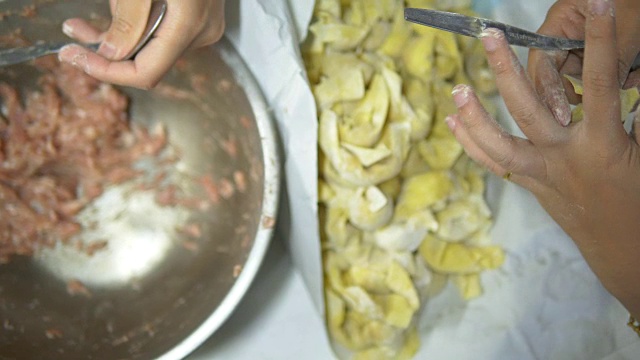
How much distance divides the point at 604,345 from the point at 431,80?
44cm

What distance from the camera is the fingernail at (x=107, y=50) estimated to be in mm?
604

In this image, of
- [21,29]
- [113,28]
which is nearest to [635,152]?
[113,28]

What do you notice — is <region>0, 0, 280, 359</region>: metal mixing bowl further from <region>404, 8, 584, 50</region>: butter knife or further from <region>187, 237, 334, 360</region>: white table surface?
<region>404, 8, 584, 50</region>: butter knife

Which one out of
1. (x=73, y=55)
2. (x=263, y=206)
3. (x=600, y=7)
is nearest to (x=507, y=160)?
(x=600, y=7)

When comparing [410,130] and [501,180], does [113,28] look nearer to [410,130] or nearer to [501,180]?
[410,130]

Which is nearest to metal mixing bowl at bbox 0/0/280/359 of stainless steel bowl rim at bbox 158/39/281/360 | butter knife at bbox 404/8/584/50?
stainless steel bowl rim at bbox 158/39/281/360

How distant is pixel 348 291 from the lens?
2.65 ft

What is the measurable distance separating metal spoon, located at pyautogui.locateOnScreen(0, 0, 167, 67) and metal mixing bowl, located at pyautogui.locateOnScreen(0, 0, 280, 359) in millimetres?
72

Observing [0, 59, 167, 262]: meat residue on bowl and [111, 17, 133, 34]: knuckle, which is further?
[0, 59, 167, 262]: meat residue on bowl

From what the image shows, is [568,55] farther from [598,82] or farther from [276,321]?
[276,321]

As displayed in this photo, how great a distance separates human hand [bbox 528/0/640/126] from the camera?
1.92 ft

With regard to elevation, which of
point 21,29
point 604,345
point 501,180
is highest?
point 21,29

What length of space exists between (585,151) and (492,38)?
138mm

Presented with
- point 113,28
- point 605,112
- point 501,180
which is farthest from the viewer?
point 501,180
